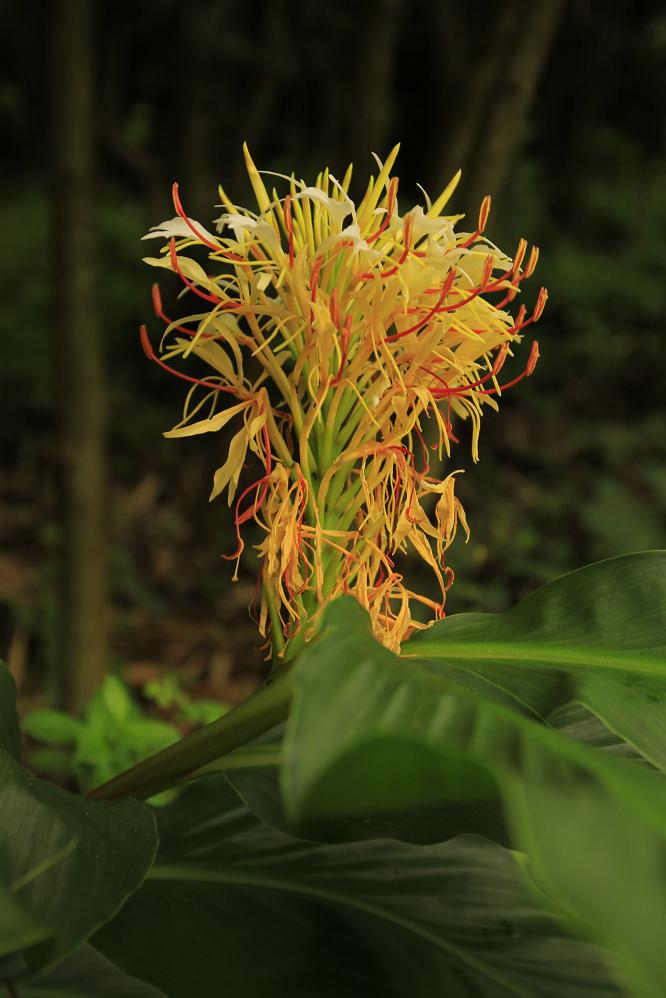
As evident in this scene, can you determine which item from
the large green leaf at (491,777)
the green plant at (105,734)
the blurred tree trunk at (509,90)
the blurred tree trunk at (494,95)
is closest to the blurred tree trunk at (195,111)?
the blurred tree trunk at (494,95)

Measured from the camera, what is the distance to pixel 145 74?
5098 millimetres

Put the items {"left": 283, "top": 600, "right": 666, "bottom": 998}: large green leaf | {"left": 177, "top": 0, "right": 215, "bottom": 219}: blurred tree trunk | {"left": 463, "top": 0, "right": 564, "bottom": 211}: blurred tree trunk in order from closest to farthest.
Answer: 1. {"left": 283, "top": 600, "right": 666, "bottom": 998}: large green leaf
2. {"left": 463, "top": 0, "right": 564, "bottom": 211}: blurred tree trunk
3. {"left": 177, "top": 0, "right": 215, "bottom": 219}: blurred tree trunk

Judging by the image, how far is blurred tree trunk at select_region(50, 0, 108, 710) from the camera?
2.02 metres

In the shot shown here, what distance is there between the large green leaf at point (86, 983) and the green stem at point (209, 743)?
191 millimetres

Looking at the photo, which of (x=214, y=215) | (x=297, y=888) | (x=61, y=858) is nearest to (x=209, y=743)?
(x=61, y=858)

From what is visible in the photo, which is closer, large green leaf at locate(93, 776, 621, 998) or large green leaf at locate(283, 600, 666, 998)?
large green leaf at locate(283, 600, 666, 998)

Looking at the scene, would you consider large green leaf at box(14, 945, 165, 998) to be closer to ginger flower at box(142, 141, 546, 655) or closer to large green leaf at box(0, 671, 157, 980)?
large green leaf at box(0, 671, 157, 980)

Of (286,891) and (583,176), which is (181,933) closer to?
(286,891)

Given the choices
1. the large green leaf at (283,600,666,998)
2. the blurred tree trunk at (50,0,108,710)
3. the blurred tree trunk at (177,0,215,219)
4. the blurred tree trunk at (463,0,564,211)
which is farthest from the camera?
the blurred tree trunk at (177,0,215,219)

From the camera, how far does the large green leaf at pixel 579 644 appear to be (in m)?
0.70

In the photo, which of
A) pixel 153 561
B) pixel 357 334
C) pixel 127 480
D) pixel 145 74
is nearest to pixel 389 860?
pixel 357 334

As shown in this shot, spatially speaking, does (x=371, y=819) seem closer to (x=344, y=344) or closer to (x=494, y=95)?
(x=344, y=344)

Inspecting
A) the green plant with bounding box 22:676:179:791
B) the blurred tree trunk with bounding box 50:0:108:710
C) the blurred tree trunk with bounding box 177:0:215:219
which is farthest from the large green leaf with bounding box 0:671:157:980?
the blurred tree trunk with bounding box 177:0:215:219

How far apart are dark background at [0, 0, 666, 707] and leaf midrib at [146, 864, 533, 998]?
4.07 ft
